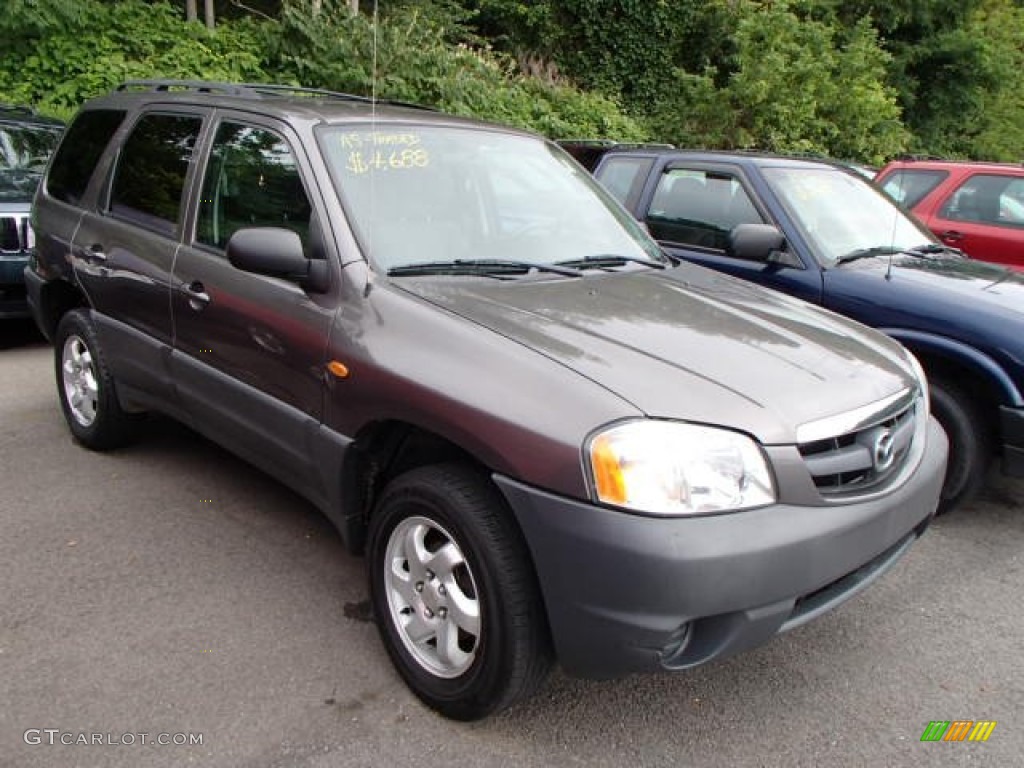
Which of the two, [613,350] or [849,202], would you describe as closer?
[613,350]

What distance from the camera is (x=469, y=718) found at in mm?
2516

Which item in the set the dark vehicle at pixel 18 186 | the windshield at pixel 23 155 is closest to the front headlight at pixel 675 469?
the dark vehicle at pixel 18 186

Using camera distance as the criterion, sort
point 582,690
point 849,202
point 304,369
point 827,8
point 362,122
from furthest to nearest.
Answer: point 827,8, point 849,202, point 362,122, point 304,369, point 582,690

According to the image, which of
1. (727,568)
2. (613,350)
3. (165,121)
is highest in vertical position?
(165,121)

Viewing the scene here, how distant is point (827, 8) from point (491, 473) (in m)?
19.5

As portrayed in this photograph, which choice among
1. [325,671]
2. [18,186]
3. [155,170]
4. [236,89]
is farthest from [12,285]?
[325,671]

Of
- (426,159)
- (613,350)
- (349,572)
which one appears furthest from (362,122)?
(349,572)

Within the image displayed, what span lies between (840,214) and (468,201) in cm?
275

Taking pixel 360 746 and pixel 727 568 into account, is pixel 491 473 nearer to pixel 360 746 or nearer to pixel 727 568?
pixel 727 568

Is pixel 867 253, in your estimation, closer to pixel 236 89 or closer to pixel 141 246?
pixel 236 89

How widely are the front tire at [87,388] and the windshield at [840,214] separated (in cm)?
378

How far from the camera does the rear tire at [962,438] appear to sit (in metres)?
4.01

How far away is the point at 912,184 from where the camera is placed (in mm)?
7578

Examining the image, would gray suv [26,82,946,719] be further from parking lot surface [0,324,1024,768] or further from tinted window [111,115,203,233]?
parking lot surface [0,324,1024,768]
